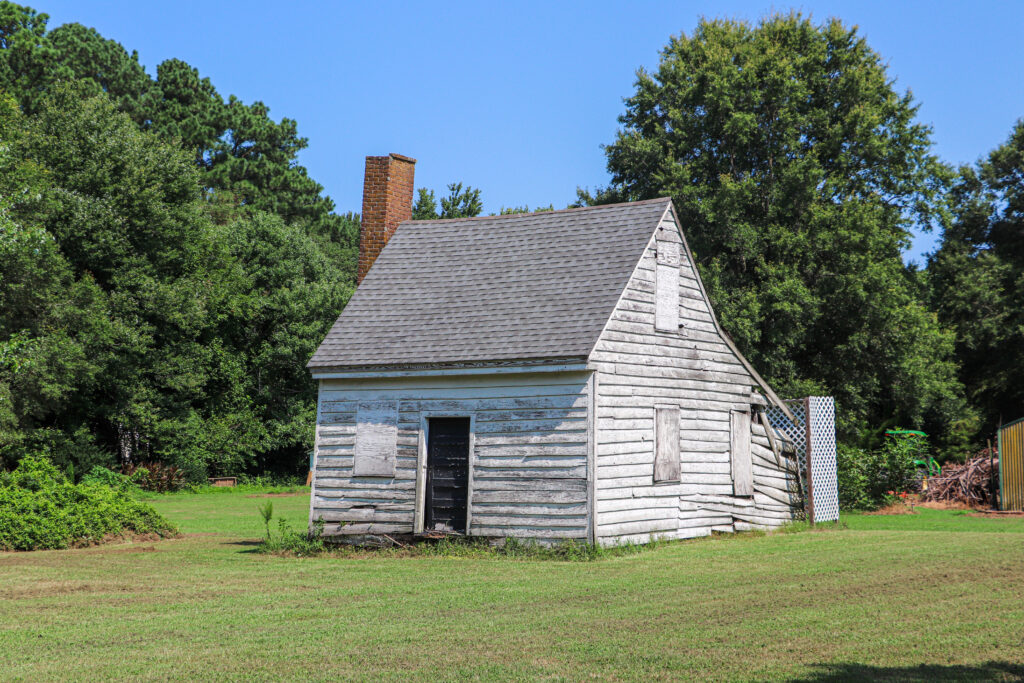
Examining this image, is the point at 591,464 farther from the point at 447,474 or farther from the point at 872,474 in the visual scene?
the point at 872,474

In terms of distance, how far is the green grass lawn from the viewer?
7555 mm

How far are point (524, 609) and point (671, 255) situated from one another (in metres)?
10.1

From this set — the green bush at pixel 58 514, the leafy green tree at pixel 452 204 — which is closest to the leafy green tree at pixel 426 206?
the leafy green tree at pixel 452 204

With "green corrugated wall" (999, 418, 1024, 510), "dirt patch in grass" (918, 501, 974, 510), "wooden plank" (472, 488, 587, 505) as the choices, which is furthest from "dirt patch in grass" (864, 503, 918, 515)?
"wooden plank" (472, 488, 587, 505)

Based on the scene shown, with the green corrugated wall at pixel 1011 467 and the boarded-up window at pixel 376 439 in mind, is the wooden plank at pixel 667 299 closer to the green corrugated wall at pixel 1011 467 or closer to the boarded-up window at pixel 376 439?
the boarded-up window at pixel 376 439

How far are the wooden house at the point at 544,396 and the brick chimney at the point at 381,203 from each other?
168 centimetres

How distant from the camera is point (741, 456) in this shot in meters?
20.0

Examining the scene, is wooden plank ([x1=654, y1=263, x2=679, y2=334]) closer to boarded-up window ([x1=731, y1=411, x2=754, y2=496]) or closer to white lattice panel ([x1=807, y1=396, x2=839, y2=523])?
boarded-up window ([x1=731, y1=411, x2=754, y2=496])

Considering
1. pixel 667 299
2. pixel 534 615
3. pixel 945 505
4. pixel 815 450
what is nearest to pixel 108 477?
pixel 667 299

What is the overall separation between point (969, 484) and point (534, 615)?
2122 centimetres

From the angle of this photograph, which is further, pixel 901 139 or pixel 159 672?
pixel 901 139

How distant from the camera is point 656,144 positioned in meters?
38.8

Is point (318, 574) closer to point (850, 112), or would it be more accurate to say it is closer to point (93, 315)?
point (93, 315)

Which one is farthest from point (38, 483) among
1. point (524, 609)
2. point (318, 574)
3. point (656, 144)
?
point (656, 144)
